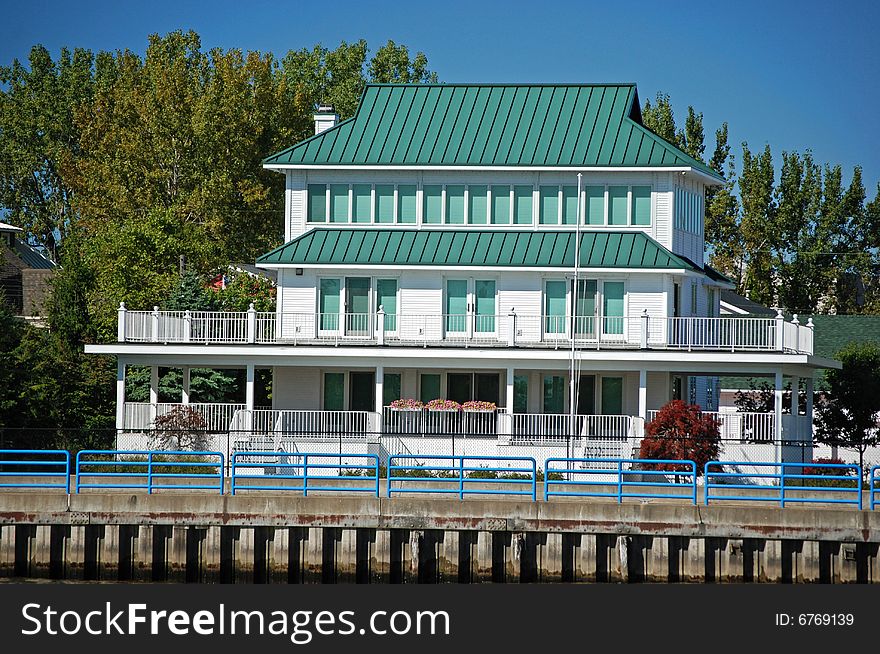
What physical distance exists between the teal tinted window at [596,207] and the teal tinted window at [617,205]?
218 millimetres

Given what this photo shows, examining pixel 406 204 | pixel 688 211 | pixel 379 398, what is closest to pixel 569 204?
pixel 688 211

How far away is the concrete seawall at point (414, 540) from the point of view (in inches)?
1339

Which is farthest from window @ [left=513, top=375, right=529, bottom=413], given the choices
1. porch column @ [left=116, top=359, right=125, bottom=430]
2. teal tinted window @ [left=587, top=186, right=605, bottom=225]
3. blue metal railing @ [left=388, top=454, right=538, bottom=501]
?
porch column @ [left=116, top=359, right=125, bottom=430]

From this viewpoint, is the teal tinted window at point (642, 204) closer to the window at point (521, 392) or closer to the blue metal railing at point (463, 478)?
the window at point (521, 392)

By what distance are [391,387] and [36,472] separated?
13.7 metres

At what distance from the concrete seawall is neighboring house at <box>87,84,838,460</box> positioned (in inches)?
452

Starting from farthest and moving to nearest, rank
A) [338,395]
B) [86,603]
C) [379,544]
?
[338,395] → [379,544] → [86,603]

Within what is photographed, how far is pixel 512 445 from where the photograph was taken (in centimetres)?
4697

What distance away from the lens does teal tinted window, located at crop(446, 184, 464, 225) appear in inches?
1972

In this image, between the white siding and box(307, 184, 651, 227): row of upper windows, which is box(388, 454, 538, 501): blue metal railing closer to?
the white siding

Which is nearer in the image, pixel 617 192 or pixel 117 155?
pixel 617 192

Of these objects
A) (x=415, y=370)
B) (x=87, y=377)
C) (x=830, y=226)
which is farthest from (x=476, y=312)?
(x=830, y=226)

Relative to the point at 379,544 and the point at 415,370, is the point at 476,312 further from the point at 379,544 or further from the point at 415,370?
the point at 379,544

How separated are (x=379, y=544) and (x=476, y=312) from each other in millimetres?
15219
